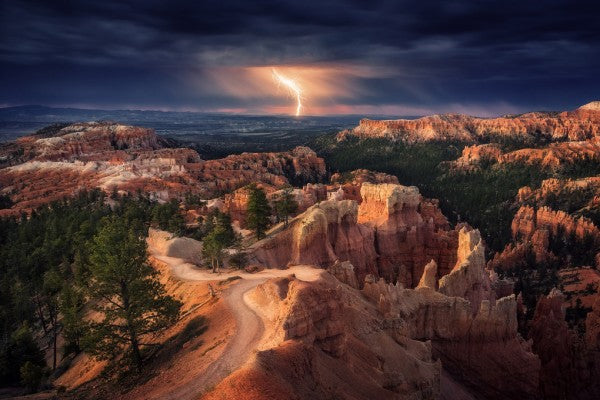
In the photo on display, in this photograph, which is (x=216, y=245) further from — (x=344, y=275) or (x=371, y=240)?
(x=371, y=240)

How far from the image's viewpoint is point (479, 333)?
3048 cm

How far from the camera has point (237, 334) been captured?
2075 cm

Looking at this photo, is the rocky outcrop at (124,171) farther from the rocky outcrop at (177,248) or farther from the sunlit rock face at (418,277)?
the sunlit rock face at (418,277)

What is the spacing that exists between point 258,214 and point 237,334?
29253mm

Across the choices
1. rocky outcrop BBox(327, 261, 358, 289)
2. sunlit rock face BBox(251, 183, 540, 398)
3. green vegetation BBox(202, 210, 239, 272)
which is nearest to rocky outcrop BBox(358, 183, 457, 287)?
sunlit rock face BBox(251, 183, 540, 398)

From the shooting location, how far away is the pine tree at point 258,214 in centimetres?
4953

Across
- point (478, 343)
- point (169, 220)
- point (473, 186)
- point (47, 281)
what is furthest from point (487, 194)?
point (47, 281)

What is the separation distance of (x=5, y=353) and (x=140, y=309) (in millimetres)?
14962

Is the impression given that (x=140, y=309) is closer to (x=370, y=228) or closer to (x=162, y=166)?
(x=370, y=228)

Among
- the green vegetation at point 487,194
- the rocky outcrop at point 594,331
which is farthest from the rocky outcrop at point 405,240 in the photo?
the green vegetation at point 487,194

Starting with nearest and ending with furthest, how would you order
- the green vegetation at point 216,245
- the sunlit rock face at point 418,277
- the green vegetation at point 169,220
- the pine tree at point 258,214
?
the sunlit rock face at point 418,277
the green vegetation at point 216,245
the pine tree at point 258,214
the green vegetation at point 169,220

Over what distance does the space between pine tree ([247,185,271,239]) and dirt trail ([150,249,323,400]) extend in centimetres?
1390

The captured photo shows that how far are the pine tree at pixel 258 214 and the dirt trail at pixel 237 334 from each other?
45.6 feet

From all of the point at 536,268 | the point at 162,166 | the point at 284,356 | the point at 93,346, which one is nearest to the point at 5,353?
the point at 93,346
